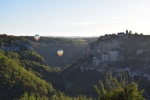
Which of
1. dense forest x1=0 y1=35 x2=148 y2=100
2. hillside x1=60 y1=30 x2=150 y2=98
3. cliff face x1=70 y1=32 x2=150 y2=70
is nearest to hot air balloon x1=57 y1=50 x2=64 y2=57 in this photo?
cliff face x1=70 y1=32 x2=150 y2=70

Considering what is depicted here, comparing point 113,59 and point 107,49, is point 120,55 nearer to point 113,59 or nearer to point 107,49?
point 113,59

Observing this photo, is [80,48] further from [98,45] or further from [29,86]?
[29,86]

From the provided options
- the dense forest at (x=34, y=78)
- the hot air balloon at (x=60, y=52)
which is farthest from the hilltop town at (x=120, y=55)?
the hot air balloon at (x=60, y=52)

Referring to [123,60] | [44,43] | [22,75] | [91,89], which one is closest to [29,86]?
[22,75]

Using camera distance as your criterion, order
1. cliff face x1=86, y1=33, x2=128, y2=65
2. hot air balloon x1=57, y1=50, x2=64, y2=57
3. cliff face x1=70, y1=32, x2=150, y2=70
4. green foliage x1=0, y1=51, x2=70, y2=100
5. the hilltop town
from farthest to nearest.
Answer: hot air balloon x1=57, y1=50, x2=64, y2=57 → cliff face x1=86, y1=33, x2=128, y2=65 → cliff face x1=70, y1=32, x2=150, y2=70 → the hilltop town → green foliage x1=0, y1=51, x2=70, y2=100

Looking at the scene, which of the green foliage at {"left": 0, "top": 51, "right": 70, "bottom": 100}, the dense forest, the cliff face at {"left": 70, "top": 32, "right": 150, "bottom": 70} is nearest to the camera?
the green foliage at {"left": 0, "top": 51, "right": 70, "bottom": 100}

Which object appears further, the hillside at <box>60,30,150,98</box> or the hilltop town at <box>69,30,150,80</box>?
the hillside at <box>60,30,150,98</box>

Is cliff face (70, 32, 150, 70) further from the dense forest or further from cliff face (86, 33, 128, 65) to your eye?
the dense forest

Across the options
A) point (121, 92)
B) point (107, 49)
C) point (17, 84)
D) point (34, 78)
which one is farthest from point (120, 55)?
point (121, 92)

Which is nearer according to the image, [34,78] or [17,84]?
[17,84]

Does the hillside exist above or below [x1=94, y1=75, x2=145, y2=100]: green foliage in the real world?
below

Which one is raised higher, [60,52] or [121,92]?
[121,92]
